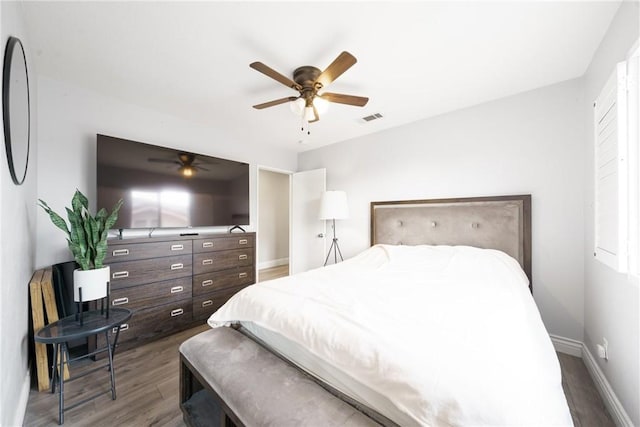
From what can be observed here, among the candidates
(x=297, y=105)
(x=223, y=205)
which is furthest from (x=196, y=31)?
(x=223, y=205)

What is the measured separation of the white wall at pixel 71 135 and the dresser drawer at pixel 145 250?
1.35 feet

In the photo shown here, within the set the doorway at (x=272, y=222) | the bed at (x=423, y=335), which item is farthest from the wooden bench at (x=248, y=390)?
the doorway at (x=272, y=222)

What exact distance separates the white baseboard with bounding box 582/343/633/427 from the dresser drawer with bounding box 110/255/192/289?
3.40 meters

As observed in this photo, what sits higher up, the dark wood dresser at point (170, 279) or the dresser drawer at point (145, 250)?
the dresser drawer at point (145, 250)

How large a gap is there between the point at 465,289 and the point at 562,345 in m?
1.47

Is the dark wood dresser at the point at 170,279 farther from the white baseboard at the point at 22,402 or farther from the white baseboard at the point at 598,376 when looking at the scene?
the white baseboard at the point at 598,376

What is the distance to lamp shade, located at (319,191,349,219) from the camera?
3.35 m

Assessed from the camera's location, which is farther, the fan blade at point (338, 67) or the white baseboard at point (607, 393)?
the fan blade at point (338, 67)

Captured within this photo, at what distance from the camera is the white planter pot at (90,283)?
1690mm

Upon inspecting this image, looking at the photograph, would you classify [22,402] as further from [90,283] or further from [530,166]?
[530,166]

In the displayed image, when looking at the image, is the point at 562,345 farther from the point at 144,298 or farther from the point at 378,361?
the point at 144,298

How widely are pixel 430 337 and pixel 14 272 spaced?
2230 mm

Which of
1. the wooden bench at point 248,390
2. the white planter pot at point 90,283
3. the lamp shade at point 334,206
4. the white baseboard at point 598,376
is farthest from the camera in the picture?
the lamp shade at point 334,206

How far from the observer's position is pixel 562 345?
2.15 metres
